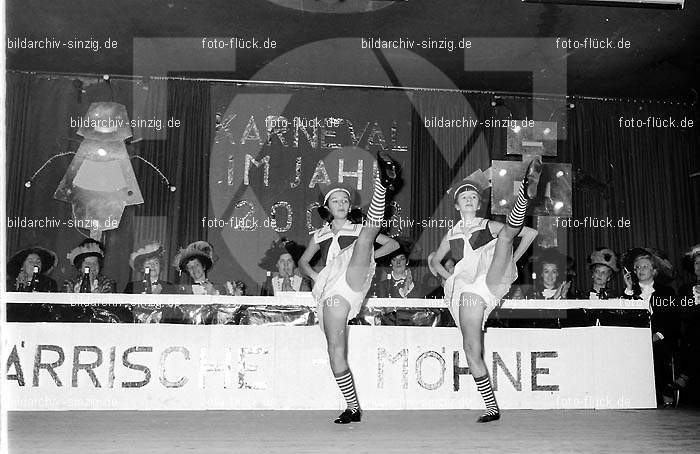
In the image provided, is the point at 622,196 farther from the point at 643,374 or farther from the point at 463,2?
the point at 643,374

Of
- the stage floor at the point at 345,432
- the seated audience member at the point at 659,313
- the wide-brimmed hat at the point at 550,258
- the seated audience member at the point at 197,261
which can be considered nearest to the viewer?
the stage floor at the point at 345,432

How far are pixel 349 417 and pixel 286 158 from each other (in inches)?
204

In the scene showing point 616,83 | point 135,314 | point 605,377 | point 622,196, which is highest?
point 616,83

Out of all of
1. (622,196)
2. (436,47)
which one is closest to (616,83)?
(622,196)

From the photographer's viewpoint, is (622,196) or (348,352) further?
(622,196)

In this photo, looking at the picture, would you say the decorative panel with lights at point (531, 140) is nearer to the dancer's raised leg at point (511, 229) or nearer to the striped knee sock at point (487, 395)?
the dancer's raised leg at point (511, 229)

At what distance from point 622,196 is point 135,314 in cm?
690

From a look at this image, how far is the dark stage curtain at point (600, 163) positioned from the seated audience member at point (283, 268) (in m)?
1.64

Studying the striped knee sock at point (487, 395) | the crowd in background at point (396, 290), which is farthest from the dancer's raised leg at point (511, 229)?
the crowd in background at point (396, 290)

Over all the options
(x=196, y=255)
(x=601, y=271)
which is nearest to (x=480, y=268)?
(x=601, y=271)

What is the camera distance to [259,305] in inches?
222

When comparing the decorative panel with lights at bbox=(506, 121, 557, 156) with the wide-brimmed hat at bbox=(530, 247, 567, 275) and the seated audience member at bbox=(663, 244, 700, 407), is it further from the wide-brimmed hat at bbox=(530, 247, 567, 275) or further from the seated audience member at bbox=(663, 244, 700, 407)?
the seated audience member at bbox=(663, 244, 700, 407)

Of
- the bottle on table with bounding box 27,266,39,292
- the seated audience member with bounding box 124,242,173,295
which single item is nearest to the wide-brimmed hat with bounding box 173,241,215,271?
the seated audience member with bounding box 124,242,173,295

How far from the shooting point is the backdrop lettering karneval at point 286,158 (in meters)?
9.15
